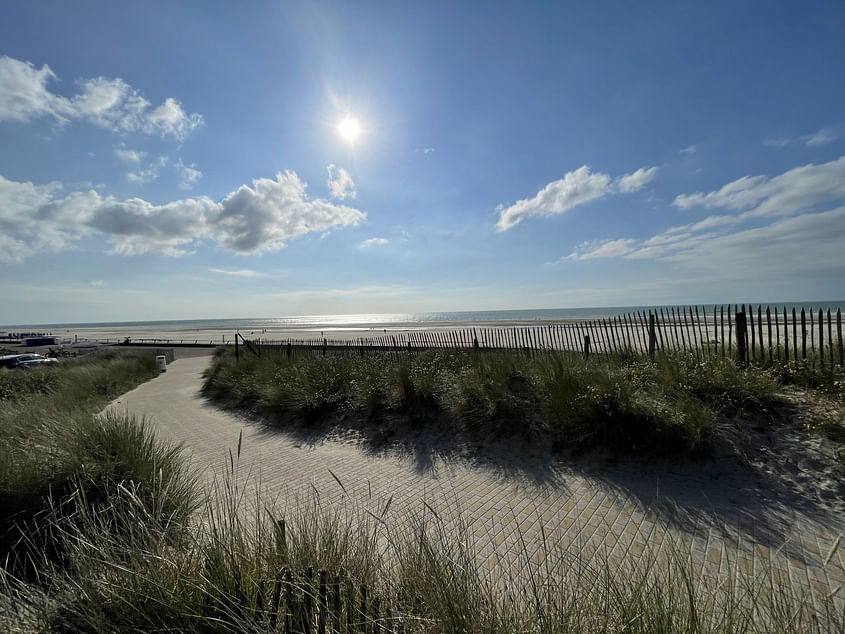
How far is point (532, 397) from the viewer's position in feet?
24.7

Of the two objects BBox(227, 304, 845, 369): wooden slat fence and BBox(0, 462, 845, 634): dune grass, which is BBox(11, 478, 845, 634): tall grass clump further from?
BBox(227, 304, 845, 369): wooden slat fence

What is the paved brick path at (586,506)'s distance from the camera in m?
3.58

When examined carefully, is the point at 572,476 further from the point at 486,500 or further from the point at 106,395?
the point at 106,395

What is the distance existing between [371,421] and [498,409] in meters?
3.10

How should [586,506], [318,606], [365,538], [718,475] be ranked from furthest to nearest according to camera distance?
[718,475]
[586,506]
[365,538]
[318,606]

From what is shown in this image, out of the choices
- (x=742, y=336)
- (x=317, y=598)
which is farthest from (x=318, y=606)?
(x=742, y=336)

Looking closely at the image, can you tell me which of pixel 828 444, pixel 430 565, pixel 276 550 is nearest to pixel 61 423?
pixel 276 550

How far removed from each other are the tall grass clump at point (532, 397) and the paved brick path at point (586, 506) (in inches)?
27.3

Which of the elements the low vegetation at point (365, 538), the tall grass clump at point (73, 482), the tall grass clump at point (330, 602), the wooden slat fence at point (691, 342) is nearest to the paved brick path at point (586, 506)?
the low vegetation at point (365, 538)

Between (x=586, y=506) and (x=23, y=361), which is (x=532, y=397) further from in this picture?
(x=23, y=361)

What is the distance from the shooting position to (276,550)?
9.08ft

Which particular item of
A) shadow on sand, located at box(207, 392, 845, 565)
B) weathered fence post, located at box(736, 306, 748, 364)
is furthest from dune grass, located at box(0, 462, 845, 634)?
weathered fence post, located at box(736, 306, 748, 364)

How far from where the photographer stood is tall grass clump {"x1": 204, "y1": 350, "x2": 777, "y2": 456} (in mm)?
5961

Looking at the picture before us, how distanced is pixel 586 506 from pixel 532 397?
9.68 ft
